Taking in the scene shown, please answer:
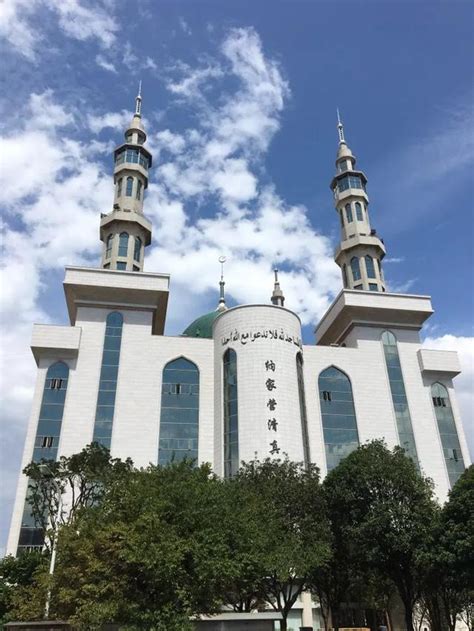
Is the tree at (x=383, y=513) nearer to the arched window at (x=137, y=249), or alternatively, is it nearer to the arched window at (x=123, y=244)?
the arched window at (x=137, y=249)

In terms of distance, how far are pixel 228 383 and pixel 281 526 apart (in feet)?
49.3

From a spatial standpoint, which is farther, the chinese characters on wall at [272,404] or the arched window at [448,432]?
the arched window at [448,432]

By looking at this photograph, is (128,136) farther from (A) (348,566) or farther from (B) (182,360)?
(A) (348,566)

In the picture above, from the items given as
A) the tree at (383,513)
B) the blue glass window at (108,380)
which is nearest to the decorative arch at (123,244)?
the blue glass window at (108,380)

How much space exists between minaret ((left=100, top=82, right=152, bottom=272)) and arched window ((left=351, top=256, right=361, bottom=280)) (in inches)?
711

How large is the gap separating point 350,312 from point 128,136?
26.6 meters

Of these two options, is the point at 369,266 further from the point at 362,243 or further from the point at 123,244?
the point at 123,244

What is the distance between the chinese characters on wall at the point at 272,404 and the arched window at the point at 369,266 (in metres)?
15.7

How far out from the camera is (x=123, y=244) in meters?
45.5

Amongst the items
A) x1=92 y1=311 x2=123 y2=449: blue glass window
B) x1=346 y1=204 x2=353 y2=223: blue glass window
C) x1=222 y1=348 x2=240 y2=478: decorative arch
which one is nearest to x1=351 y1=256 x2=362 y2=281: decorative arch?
x1=346 y1=204 x2=353 y2=223: blue glass window

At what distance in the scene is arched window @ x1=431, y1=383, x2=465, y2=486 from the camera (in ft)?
128

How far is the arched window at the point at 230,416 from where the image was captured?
34812 millimetres

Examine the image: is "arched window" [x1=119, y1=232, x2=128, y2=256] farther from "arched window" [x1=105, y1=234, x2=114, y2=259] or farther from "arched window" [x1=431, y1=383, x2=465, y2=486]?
"arched window" [x1=431, y1=383, x2=465, y2=486]

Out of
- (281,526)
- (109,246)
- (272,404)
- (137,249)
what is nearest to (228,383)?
(272,404)
